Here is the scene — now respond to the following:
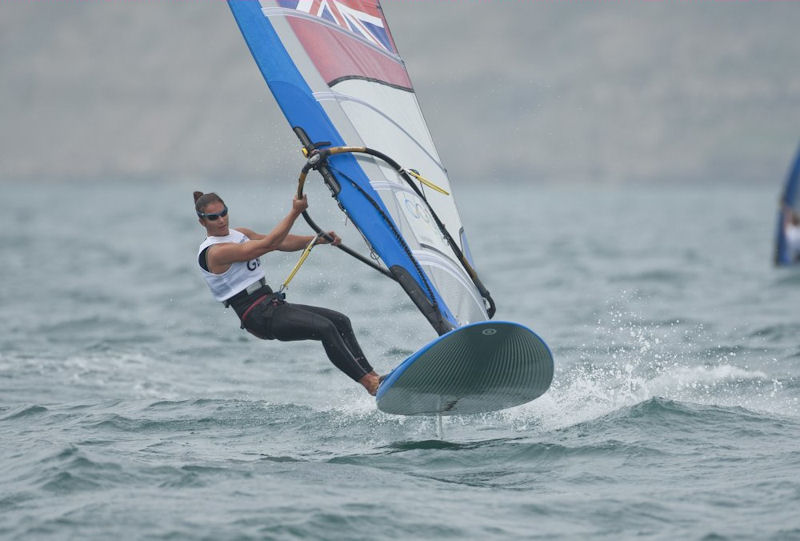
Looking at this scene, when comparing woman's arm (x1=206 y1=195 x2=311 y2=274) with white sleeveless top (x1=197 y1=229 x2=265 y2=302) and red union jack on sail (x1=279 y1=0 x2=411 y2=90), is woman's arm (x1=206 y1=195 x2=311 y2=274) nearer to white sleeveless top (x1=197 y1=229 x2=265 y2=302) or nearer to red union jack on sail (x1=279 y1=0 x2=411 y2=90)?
white sleeveless top (x1=197 y1=229 x2=265 y2=302)

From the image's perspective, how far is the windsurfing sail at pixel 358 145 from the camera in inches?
295

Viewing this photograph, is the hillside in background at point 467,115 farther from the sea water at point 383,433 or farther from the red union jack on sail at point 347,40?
the red union jack on sail at point 347,40

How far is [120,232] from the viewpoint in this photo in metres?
38.5

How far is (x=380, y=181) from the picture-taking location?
24.7 feet

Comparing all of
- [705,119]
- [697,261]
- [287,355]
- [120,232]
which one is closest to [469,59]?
[705,119]

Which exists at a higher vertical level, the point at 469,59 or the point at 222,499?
the point at 469,59

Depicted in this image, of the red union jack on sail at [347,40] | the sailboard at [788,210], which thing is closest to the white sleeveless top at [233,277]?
the red union jack on sail at [347,40]

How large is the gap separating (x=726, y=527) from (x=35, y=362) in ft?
24.2

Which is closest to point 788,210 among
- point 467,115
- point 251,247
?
point 251,247

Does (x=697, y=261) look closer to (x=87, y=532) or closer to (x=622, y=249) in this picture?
(x=622, y=249)

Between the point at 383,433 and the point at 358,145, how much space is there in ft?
6.16

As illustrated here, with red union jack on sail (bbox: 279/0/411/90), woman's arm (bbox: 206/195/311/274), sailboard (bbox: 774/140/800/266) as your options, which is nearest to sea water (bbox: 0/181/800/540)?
woman's arm (bbox: 206/195/311/274)

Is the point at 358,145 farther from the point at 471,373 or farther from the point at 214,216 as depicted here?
the point at 471,373

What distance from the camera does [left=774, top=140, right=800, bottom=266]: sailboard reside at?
15781 millimetres
